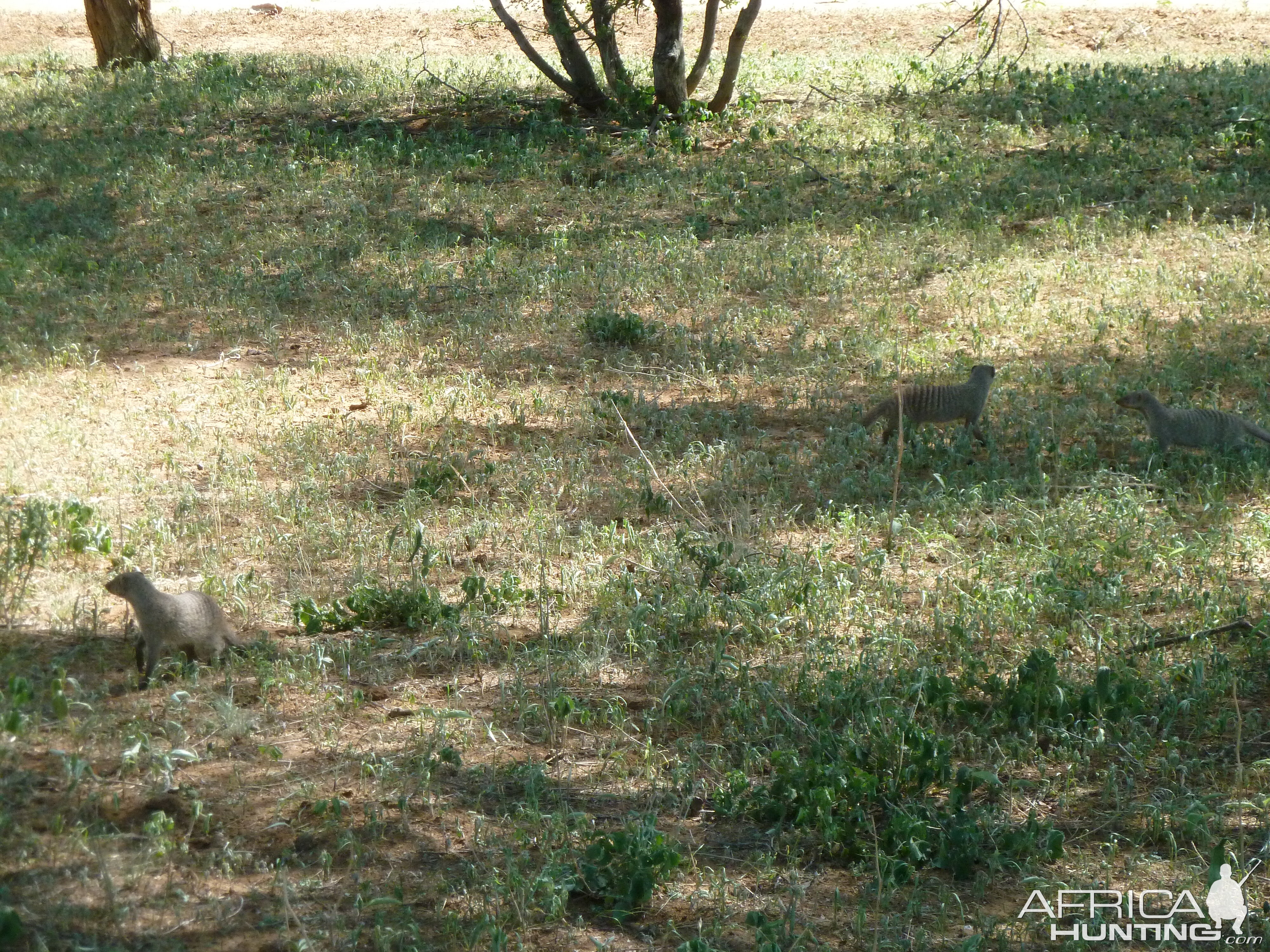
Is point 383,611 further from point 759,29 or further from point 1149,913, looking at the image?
point 759,29

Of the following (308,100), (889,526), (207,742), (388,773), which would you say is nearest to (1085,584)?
(889,526)

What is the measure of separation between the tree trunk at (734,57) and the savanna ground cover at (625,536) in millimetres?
1060

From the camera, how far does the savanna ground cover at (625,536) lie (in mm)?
4164

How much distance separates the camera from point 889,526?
6664mm

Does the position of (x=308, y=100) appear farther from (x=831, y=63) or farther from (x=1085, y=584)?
(x=1085, y=584)

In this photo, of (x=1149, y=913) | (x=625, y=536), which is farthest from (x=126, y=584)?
(x=1149, y=913)

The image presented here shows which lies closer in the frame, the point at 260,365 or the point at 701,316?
the point at 260,365

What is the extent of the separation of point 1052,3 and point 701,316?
14.9 meters

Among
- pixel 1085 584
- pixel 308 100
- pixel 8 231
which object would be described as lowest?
pixel 1085 584

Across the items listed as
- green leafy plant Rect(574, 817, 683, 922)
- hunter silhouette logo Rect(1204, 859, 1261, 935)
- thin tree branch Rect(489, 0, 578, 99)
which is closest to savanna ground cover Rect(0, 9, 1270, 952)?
green leafy plant Rect(574, 817, 683, 922)

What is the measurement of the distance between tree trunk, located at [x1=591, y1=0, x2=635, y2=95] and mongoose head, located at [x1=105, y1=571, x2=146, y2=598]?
1107 cm

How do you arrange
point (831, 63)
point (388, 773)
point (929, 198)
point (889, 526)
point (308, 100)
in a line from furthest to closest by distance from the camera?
point (831, 63)
point (308, 100)
point (929, 198)
point (889, 526)
point (388, 773)

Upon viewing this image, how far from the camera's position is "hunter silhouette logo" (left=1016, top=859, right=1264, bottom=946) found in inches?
152

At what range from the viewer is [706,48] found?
A: 15211mm
